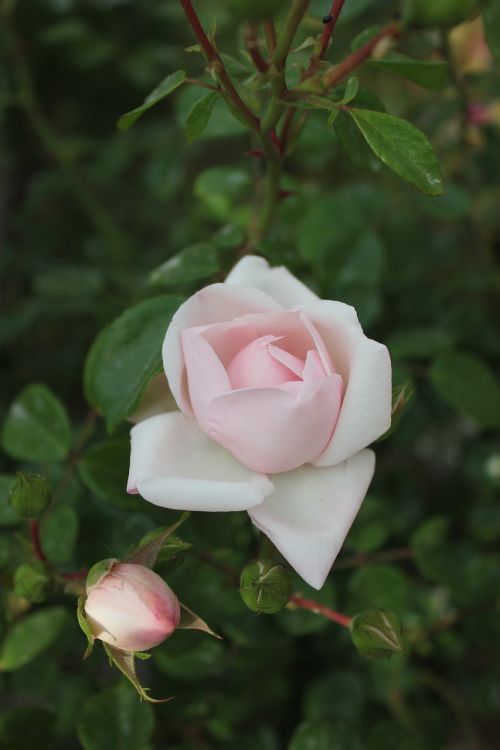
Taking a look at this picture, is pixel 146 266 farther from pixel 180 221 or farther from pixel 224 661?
pixel 224 661

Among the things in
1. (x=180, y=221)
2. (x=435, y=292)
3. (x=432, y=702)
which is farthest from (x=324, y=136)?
(x=432, y=702)

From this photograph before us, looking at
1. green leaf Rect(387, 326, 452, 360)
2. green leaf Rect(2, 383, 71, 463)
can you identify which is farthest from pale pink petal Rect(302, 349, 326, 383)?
green leaf Rect(387, 326, 452, 360)

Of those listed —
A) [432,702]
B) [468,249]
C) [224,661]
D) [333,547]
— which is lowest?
[432,702]

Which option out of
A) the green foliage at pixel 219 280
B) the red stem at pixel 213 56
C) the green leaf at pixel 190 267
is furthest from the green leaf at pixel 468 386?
the red stem at pixel 213 56

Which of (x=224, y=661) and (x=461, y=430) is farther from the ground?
(x=224, y=661)

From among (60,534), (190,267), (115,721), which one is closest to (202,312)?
(190,267)

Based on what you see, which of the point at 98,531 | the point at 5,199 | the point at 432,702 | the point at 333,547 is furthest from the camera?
the point at 5,199
